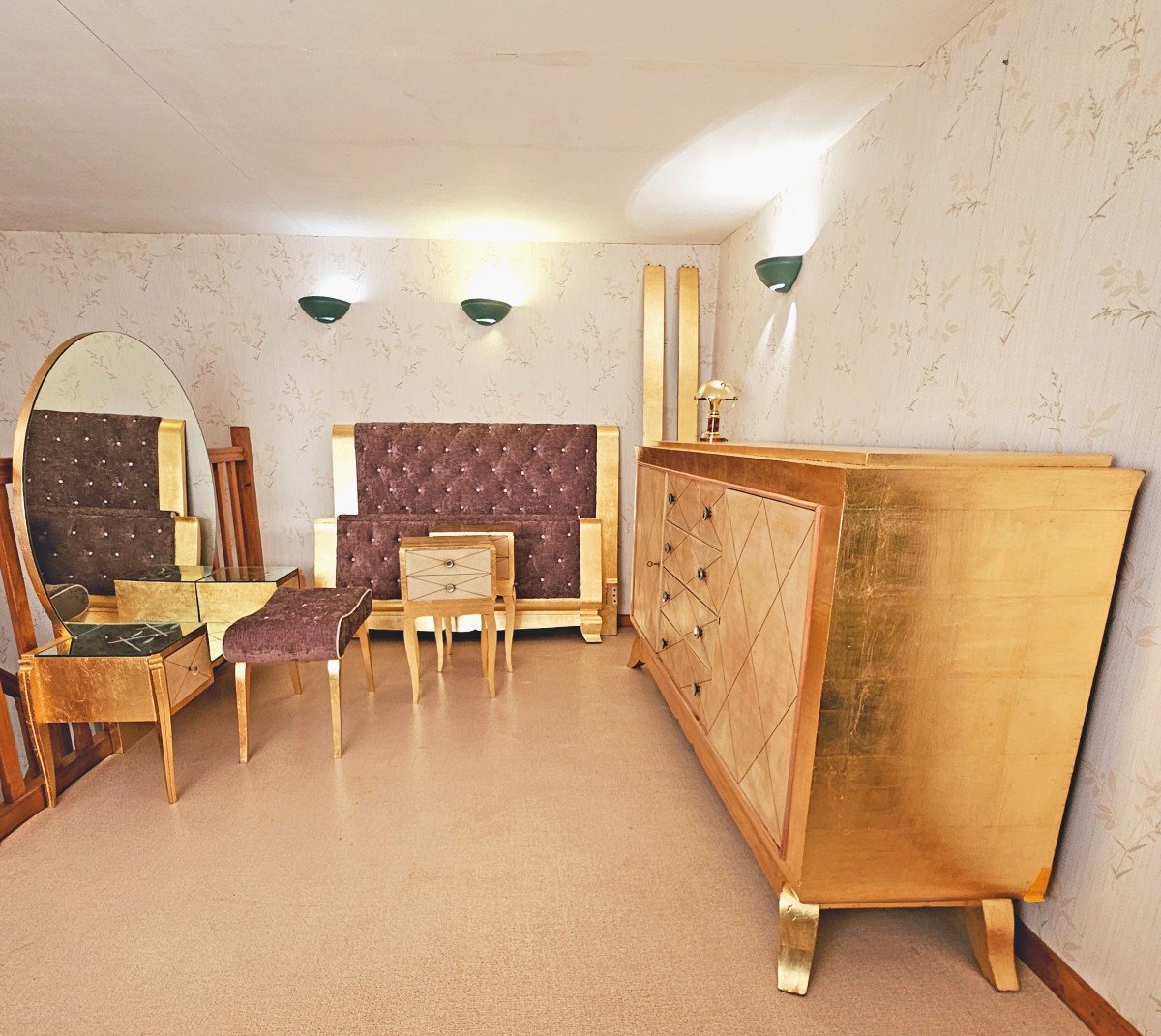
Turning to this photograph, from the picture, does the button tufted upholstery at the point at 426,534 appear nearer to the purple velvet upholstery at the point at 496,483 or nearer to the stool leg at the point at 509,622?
the purple velvet upholstery at the point at 496,483

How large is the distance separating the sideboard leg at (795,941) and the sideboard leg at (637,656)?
5.16 ft

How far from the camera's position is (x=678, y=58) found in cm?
166

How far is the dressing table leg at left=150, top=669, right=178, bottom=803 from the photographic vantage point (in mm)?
1843

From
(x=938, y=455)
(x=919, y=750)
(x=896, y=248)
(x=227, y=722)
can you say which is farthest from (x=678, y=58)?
(x=227, y=722)

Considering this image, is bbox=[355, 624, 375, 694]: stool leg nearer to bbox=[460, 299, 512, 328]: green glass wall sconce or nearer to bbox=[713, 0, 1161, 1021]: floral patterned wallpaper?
bbox=[460, 299, 512, 328]: green glass wall sconce

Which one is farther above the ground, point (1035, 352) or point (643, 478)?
point (1035, 352)

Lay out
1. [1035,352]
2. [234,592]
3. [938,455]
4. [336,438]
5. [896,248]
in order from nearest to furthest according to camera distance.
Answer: [938,455] < [1035,352] < [896,248] < [234,592] < [336,438]

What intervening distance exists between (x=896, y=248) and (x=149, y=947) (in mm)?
2836

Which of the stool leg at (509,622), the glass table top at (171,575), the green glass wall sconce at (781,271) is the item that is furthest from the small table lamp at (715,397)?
the glass table top at (171,575)

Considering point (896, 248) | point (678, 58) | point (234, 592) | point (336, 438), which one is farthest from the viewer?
point (336, 438)

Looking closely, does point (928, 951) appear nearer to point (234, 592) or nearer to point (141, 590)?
point (234, 592)

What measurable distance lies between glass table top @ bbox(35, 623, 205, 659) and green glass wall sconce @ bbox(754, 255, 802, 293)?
2738mm

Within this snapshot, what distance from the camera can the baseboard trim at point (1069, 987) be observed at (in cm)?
114

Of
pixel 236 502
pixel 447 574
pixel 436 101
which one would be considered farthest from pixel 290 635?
pixel 436 101
